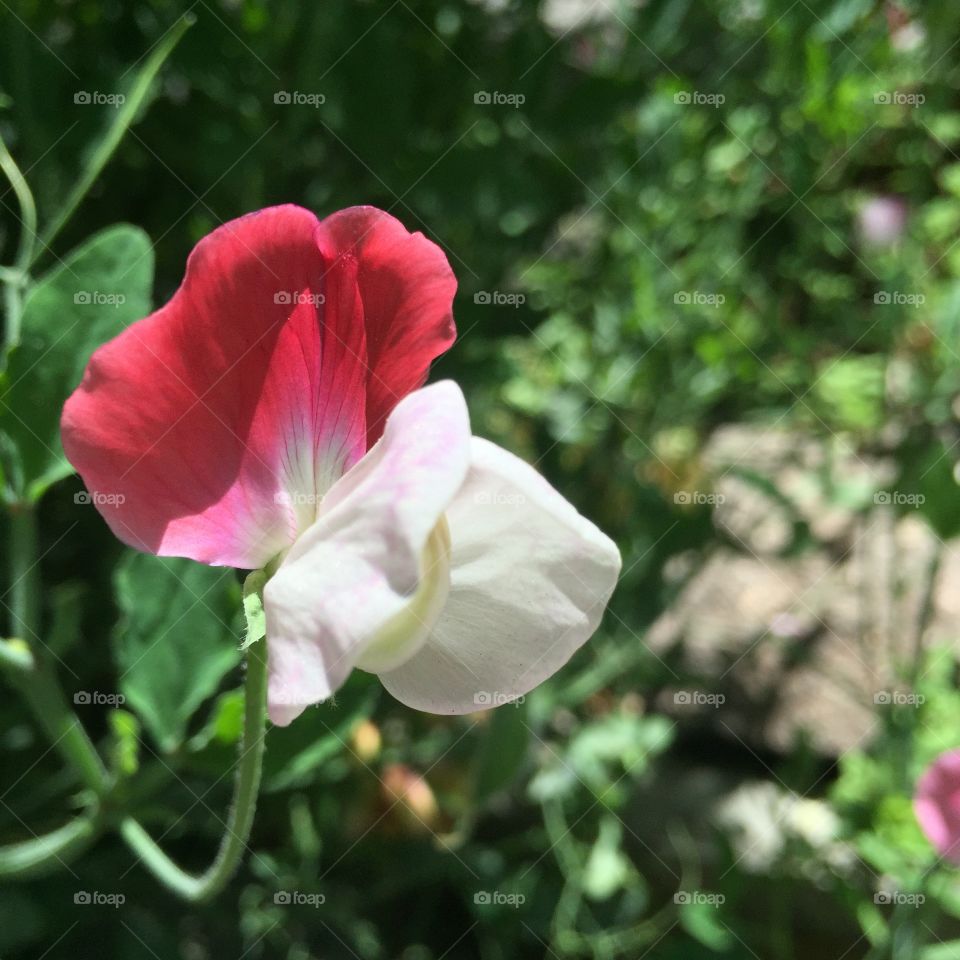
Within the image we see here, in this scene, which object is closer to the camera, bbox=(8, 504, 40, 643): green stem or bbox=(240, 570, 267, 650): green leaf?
bbox=(240, 570, 267, 650): green leaf

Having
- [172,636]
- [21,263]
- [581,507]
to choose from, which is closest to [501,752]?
[581,507]

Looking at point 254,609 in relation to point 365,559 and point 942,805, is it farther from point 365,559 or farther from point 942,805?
point 942,805

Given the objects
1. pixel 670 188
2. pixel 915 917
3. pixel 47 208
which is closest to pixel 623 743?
pixel 915 917

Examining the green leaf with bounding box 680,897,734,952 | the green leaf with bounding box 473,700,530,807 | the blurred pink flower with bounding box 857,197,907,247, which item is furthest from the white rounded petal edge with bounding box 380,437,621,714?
the blurred pink flower with bounding box 857,197,907,247

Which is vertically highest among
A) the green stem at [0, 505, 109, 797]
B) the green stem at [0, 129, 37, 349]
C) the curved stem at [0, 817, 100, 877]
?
the green stem at [0, 129, 37, 349]

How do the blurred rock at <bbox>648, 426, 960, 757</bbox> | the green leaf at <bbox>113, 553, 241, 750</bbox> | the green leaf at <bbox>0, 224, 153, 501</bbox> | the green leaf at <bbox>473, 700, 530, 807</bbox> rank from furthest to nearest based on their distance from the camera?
the blurred rock at <bbox>648, 426, 960, 757</bbox> → the green leaf at <bbox>473, 700, 530, 807</bbox> → the green leaf at <bbox>113, 553, 241, 750</bbox> → the green leaf at <bbox>0, 224, 153, 501</bbox>

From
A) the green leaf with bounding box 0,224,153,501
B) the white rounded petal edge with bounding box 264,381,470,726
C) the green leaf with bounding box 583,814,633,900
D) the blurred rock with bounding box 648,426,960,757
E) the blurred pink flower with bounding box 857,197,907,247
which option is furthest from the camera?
the blurred pink flower with bounding box 857,197,907,247

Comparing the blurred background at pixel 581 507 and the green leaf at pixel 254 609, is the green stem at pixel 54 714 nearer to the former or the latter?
the blurred background at pixel 581 507

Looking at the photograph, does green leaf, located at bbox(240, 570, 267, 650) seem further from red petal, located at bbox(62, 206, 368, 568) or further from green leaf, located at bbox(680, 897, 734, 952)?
green leaf, located at bbox(680, 897, 734, 952)
